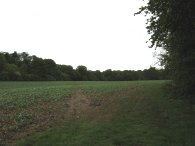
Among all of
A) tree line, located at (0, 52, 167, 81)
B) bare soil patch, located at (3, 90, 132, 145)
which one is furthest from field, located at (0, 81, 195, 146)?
tree line, located at (0, 52, 167, 81)

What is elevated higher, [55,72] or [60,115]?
[55,72]

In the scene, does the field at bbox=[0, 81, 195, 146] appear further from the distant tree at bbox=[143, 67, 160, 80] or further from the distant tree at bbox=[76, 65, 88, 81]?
the distant tree at bbox=[76, 65, 88, 81]

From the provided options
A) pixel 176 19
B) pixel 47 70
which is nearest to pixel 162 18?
pixel 176 19

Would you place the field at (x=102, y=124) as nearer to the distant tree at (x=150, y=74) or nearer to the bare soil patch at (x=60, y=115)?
the bare soil patch at (x=60, y=115)

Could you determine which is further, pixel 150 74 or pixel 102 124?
pixel 150 74

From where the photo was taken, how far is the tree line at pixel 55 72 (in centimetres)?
10250

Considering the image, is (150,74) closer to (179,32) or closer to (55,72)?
(55,72)

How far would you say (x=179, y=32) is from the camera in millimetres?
21016

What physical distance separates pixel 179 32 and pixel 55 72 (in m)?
95.5

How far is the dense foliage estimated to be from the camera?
18312mm

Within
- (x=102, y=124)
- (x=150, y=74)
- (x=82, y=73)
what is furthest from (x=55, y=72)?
(x=102, y=124)

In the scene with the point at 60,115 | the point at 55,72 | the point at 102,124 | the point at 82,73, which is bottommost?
the point at 102,124

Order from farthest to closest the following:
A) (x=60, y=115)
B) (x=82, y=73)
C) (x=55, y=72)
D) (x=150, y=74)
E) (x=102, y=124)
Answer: (x=82, y=73), (x=55, y=72), (x=150, y=74), (x=60, y=115), (x=102, y=124)

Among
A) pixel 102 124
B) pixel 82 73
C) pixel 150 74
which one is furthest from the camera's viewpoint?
pixel 82 73
